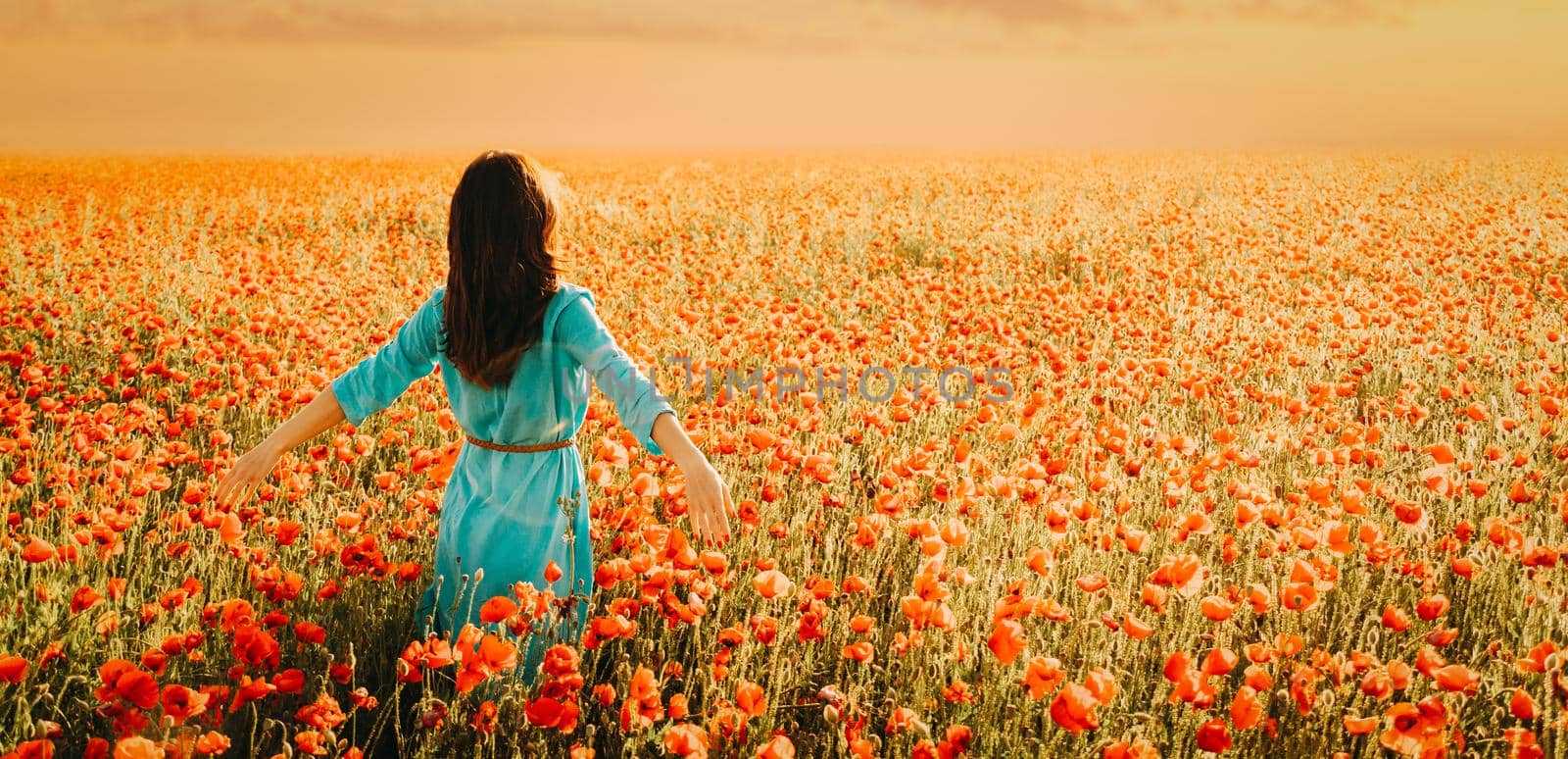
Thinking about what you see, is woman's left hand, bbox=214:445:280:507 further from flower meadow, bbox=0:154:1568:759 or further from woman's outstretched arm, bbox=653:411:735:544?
woman's outstretched arm, bbox=653:411:735:544

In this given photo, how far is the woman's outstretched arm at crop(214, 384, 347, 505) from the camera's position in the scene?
7.23 ft

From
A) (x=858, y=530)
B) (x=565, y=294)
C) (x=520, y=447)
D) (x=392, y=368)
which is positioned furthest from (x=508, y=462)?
(x=858, y=530)

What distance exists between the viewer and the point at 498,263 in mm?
2164

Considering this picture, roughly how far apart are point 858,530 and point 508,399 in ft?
3.58

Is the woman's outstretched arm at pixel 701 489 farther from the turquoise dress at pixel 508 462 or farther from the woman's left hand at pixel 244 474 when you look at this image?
the woman's left hand at pixel 244 474

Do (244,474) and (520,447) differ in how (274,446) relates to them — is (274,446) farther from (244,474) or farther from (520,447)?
(520,447)

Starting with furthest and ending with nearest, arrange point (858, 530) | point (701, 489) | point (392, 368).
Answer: point (858, 530)
point (392, 368)
point (701, 489)

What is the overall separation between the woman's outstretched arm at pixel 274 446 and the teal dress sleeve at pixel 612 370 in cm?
62

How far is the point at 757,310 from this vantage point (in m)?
6.56

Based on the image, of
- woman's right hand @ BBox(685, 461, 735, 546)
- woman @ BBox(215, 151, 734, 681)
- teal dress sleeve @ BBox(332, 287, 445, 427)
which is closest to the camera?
woman's right hand @ BBox(685, 461, 735, 546)

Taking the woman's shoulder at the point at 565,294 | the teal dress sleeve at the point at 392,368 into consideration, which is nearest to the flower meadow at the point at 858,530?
the woman's shoulder at the point at 565,294

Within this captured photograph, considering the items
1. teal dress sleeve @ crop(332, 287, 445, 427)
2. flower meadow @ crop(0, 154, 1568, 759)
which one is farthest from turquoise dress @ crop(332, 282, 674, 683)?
flower meadow @ crop(0, 154, 1568, 759)

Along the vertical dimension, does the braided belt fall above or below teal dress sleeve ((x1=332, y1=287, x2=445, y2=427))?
below

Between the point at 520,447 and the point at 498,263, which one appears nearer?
the point at 498,263
